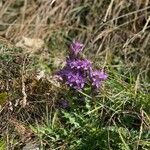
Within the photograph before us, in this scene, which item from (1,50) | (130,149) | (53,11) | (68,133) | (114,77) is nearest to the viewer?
(130,149)

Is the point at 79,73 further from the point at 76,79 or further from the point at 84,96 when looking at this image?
the point at 84,96

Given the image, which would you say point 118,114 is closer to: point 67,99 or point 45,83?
point 67,99

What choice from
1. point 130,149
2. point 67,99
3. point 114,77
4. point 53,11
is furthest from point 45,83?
point 53,11

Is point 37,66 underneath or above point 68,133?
above

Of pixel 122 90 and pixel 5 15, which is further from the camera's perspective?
pixel 5 15

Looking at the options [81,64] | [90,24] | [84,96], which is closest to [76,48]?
[81,64]

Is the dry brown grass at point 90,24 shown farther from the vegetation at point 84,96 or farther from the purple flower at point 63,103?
the purple flower at point 63,103

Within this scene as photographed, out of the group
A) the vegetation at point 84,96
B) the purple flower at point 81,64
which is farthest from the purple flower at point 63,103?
the purple flower at point 81,64

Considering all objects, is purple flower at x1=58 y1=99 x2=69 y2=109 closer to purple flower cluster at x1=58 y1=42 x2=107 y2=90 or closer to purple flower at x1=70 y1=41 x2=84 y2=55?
purple flower cluster at x1=58 y1=42 x2=107 y2=90
